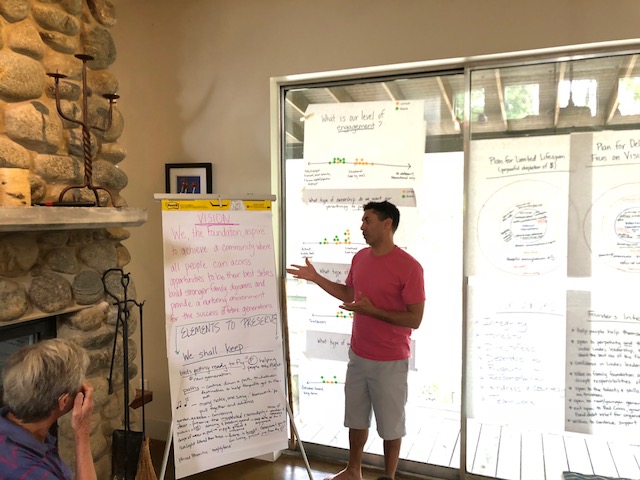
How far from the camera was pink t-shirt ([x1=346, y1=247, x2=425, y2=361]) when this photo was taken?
2.40 meters

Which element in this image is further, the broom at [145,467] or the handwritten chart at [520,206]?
the handwritten chart at [520,206]

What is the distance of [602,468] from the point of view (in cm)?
252

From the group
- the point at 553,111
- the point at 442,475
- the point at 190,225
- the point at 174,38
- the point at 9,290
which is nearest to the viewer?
the point at 9,290

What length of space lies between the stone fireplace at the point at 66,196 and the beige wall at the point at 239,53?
671 mm

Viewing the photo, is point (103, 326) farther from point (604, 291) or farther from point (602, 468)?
point (602, 468)

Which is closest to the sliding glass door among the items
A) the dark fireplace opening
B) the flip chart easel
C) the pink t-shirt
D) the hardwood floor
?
the hardwood floor

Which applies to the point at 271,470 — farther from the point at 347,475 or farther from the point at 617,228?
the point at 617,228

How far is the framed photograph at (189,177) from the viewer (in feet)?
9.98

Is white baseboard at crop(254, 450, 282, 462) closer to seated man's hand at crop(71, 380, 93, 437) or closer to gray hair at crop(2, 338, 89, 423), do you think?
seated man's hand at crop(71, 380, 93, 437)

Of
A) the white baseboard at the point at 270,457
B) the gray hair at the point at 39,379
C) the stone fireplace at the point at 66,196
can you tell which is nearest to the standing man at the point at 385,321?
the white baseboard at the point at 270,457

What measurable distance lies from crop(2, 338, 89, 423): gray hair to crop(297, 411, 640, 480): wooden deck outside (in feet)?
6.19

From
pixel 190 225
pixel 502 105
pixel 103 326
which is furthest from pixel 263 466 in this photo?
pixel 502 105

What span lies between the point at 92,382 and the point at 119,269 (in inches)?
21.7

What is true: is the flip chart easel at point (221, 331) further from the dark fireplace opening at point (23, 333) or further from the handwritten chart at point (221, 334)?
the dark fireplace opening at point (23, 333)
